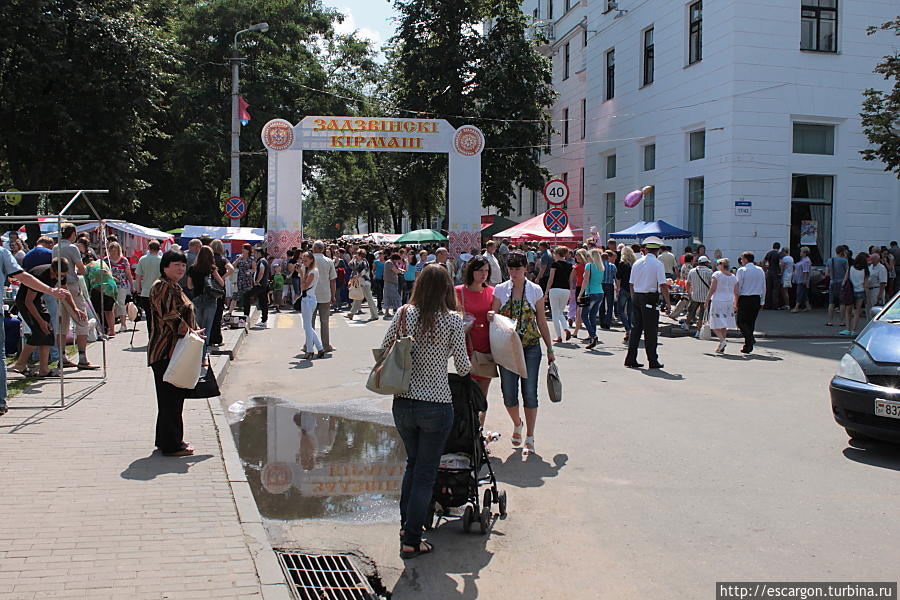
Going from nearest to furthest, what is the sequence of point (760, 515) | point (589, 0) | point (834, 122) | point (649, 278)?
point (760, 515) < point (649, 278) < point (834, 122) < point (589, 0)

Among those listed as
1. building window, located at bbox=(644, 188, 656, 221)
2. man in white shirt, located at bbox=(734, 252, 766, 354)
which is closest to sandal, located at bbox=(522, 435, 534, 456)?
man in white shirt, located at bbox=(734, 252, 766, 354)

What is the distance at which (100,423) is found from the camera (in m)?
7.66

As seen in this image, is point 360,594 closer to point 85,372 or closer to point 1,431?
point 1,431

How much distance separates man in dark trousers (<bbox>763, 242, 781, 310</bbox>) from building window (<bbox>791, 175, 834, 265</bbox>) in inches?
75.2

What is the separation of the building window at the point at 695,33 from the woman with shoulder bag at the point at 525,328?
20633 millimetres

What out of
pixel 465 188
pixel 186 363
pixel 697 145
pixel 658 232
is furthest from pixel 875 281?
pixel 186 363

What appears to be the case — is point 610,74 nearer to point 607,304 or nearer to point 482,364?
point 607,304

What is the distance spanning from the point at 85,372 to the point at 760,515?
856cm

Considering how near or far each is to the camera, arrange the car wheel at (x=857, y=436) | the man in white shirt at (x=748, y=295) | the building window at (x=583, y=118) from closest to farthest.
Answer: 1. the car wheel at (x=857, y=436)
2. the man in white shirt at (x=748, y=295)
3. the building window at (x=583, y=118)

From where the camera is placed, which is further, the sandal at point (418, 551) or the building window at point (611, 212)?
the building window at point (611, 212)

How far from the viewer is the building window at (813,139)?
24.3 metres

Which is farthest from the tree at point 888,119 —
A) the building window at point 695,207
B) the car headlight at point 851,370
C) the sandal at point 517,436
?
the sandal at point 517,436

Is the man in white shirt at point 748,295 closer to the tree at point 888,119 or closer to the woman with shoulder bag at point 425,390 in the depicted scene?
the tree at point 888,119

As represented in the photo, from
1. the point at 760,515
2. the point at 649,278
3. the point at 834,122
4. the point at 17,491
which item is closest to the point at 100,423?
the point at 17,491
